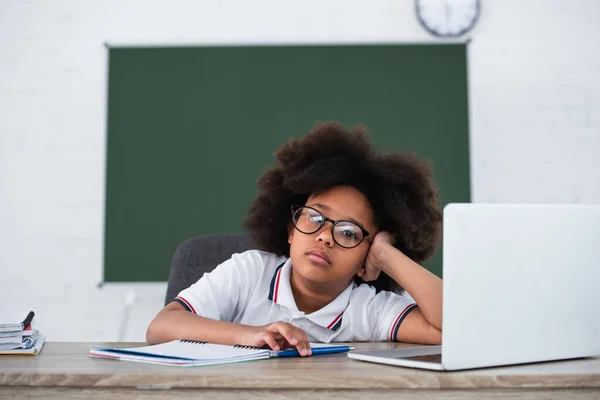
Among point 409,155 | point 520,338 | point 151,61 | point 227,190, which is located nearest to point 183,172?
point 227,190

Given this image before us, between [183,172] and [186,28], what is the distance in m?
0.82

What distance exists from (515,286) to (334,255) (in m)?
0.67

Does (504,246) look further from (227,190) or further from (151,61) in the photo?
(151,61)

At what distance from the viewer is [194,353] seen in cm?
104

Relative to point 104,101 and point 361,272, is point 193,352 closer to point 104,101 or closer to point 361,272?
point 361,272

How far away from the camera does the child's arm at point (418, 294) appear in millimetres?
1455

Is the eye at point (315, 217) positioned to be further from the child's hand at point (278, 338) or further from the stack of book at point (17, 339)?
the stack of book at point (17, 339)

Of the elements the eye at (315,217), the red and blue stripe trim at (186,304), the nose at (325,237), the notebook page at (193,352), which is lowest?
the notebook page at (193,352)

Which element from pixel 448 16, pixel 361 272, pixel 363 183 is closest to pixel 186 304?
pixel 361 272

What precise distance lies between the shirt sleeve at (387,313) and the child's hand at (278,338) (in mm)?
419

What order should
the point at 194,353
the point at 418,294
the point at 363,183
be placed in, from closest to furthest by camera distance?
1. the point at 194,353
2. the point at 418,294
3. the point at 363,183

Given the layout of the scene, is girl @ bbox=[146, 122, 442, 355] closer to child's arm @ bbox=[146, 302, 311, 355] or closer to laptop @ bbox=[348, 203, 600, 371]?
child's arm @ bbox=[146, 302, 311, 355]

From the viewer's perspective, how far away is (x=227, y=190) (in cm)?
358

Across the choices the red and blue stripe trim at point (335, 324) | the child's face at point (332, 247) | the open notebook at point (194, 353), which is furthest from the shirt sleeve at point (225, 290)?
the open notebook at point (194, 353)
